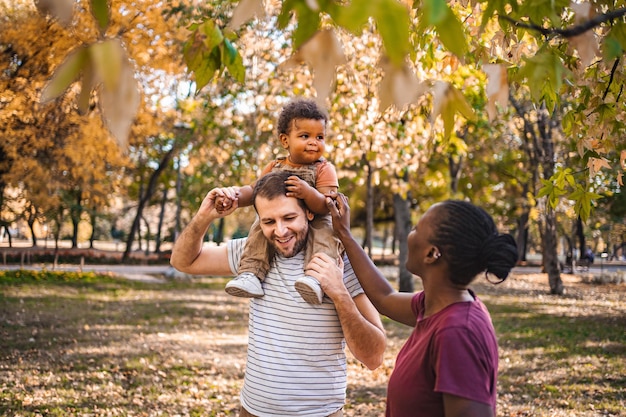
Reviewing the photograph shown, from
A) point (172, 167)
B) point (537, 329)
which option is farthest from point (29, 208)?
point (537, 329)

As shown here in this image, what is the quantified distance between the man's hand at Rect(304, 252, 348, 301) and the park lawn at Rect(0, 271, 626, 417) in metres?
4.72

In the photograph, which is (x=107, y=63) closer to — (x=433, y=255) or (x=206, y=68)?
(x=206, y=68)

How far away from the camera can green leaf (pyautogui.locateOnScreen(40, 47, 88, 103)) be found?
1188 millimetres

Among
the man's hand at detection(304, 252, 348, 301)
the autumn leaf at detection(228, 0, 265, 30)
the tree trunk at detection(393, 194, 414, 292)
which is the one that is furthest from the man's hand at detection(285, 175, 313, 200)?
the tree trunk at detection(393, 194, 414, 292)

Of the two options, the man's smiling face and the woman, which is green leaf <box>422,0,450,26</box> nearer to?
the woman

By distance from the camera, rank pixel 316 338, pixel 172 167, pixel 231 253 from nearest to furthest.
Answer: pixel 316 338, pixel 231 253, pixel 172 167

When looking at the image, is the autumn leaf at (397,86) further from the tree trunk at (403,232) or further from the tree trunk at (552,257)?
the tree trunk at (552,257)

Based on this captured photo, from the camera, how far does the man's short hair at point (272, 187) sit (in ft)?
9.30

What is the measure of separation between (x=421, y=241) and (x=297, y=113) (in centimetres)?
147

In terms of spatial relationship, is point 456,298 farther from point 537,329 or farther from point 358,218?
point 358,218

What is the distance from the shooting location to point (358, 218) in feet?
143

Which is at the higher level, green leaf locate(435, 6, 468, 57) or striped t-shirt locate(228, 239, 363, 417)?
green leaf locate(435, 6, 468, 57)

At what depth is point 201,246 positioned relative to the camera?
122 inches

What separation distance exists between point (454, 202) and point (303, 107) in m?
1.47
